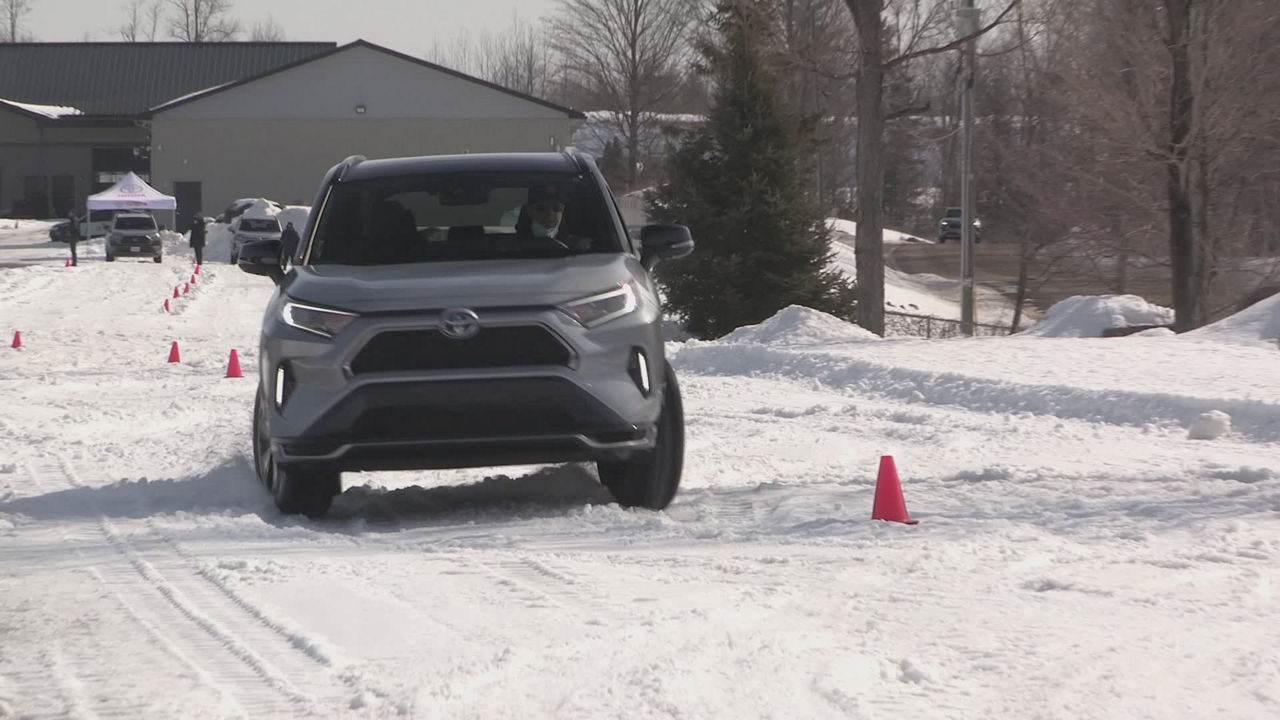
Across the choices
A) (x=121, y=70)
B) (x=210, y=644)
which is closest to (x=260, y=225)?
(x=210, y=644)

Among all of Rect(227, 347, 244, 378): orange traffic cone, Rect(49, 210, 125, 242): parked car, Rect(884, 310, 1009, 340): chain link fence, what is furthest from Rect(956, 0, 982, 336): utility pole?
Rect(49, 210, 125, 242): parked car

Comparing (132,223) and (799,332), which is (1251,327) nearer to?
(799,332)

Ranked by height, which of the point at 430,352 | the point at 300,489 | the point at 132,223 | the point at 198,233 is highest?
the point at 132,223

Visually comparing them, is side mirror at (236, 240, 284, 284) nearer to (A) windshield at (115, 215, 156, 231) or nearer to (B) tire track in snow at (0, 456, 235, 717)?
(B) tire track in snow at (0, 456, 235, 717)

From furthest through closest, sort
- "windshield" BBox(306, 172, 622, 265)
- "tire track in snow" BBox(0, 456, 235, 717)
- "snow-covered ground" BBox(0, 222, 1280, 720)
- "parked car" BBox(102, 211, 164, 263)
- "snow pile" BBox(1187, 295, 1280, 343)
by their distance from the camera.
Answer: "parked car" BBox(102, 211, 164, 263), "snow pile" BBox(1187, 295, 1280, 343), "windshield" BBox(306, 172, 622, 265), "snow-covered ground" BBox(0, 222, 1280, 720), "tire track in snow" BBox(0, 456, 235, 717)

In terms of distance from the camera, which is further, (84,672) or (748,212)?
(748,212)

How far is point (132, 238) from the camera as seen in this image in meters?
50.4

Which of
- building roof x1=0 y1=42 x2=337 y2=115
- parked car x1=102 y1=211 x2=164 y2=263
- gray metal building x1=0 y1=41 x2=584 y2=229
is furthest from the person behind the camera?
building roof x1=0 y1=42 x2=337 y2=115

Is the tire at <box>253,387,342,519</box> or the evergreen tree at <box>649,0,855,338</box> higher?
the evergreen tree at <box>649,0,855,338</box>

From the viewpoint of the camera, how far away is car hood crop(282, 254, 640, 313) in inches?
285

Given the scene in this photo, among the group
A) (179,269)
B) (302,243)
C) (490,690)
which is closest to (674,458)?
(302,243)

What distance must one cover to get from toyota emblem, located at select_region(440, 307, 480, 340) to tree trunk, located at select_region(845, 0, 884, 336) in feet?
65.0

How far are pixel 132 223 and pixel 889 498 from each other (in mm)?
46417

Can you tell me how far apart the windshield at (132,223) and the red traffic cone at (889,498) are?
46.0m
